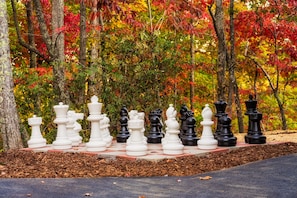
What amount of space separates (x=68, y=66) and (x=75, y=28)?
2162mm

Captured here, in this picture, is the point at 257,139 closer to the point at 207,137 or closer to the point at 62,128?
the point at 207,137

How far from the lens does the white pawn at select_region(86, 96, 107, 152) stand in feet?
20.1

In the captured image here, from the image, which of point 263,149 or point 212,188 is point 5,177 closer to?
point 212,188

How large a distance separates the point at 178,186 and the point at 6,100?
389 centimetres

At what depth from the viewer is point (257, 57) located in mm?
14039

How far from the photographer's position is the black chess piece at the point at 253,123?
6328 mm

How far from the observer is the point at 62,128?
661 centimetres

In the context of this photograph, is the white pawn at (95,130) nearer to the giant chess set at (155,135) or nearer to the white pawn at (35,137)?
the giant chess set at (155,135)

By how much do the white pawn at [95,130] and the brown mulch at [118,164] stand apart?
21 cm

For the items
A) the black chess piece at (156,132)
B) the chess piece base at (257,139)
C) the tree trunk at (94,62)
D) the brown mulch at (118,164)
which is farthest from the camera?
the tree trunk at (94,62)

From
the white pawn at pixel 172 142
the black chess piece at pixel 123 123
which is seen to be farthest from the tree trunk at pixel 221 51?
the white pawn at pixel 172 142

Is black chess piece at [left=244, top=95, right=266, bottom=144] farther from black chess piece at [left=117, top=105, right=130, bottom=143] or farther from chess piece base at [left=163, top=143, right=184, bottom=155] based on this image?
black chess piece at [left=117, top=105, right=130, bottom=143]

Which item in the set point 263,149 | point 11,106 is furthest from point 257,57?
point 11,106

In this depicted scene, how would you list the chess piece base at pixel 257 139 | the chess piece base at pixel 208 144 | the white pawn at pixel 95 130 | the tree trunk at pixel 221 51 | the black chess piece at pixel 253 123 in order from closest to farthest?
1. the chess piece base at pixel 208 144
2. the white pawn at pixel 95 130
3. the black chess piece at pixel 253 123
4. the chess piece base at pixel 257 139
5. the tree trunk at pixel 221 51
